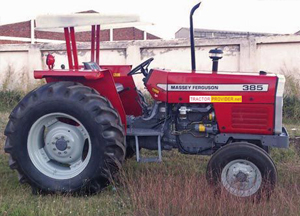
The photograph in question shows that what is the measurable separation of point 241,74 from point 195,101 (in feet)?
1.81

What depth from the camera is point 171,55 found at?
1102cm

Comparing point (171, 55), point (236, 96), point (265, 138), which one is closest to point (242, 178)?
point (265, 138)

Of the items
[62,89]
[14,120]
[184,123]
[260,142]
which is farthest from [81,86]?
[260,142]

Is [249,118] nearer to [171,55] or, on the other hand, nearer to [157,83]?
[157,83]

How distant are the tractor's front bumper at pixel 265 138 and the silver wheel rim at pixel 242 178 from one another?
37 centimetres

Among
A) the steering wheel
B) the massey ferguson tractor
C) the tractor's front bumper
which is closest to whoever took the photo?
the massey ferguson tractor

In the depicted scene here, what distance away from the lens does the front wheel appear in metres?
3.98

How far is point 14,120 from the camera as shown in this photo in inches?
168

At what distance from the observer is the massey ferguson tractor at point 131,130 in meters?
4.09

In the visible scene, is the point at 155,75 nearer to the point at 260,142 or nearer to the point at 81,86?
the point at 81,86

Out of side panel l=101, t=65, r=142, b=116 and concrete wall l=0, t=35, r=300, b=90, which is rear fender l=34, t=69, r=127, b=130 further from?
concrete wall l=0, t=35, r=300, b=90

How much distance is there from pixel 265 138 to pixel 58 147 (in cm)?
213

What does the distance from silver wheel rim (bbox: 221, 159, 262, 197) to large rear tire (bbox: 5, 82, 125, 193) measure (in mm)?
1072

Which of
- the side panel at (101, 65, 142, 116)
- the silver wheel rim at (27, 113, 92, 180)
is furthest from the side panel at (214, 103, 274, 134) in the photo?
the silver wheel rim at (27, 113, 92, 180)
